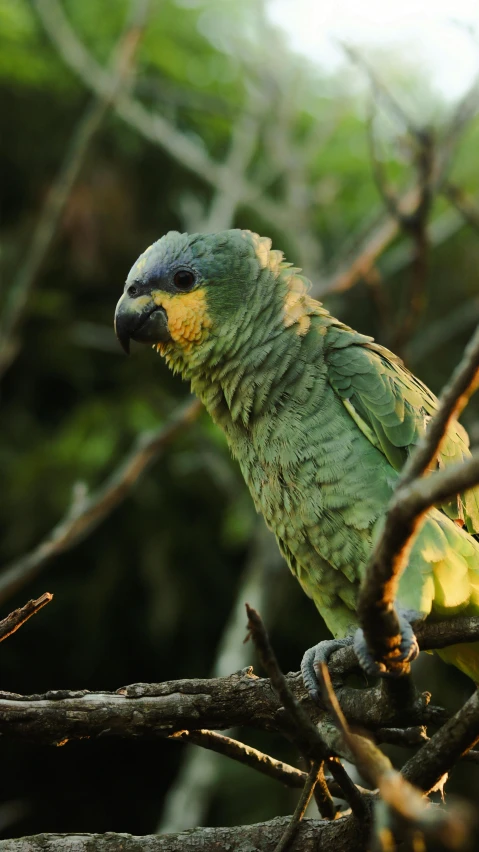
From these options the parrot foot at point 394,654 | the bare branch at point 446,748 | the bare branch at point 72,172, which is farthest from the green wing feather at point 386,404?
the bare branch at point 72,172

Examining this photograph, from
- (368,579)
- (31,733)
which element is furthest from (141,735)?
(368,579)

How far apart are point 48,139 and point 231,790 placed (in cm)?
536

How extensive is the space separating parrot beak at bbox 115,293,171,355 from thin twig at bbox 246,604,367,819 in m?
1.51

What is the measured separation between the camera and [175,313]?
9.34 ft

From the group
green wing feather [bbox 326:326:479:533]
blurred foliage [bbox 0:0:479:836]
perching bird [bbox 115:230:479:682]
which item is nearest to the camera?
perching bird [bbox 115:230:479:682]

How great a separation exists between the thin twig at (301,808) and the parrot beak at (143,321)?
1.57 m

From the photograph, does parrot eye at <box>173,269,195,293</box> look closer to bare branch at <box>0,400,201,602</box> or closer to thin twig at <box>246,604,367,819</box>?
bare branch at <box>0,400,201,602</box>

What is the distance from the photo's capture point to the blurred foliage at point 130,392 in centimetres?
563

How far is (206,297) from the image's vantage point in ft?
9.36

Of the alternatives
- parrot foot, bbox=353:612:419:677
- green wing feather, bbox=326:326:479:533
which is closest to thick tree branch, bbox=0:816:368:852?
parrot foot, bbox=353:612:419:677

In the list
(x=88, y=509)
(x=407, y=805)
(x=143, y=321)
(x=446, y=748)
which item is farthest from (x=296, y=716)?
(x=88, y=509)

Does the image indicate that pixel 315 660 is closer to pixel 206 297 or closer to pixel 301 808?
pixel 301 808

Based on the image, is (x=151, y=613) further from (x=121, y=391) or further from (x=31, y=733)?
(x=31, y=733)

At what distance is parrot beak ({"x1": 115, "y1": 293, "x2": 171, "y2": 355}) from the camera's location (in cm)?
289
